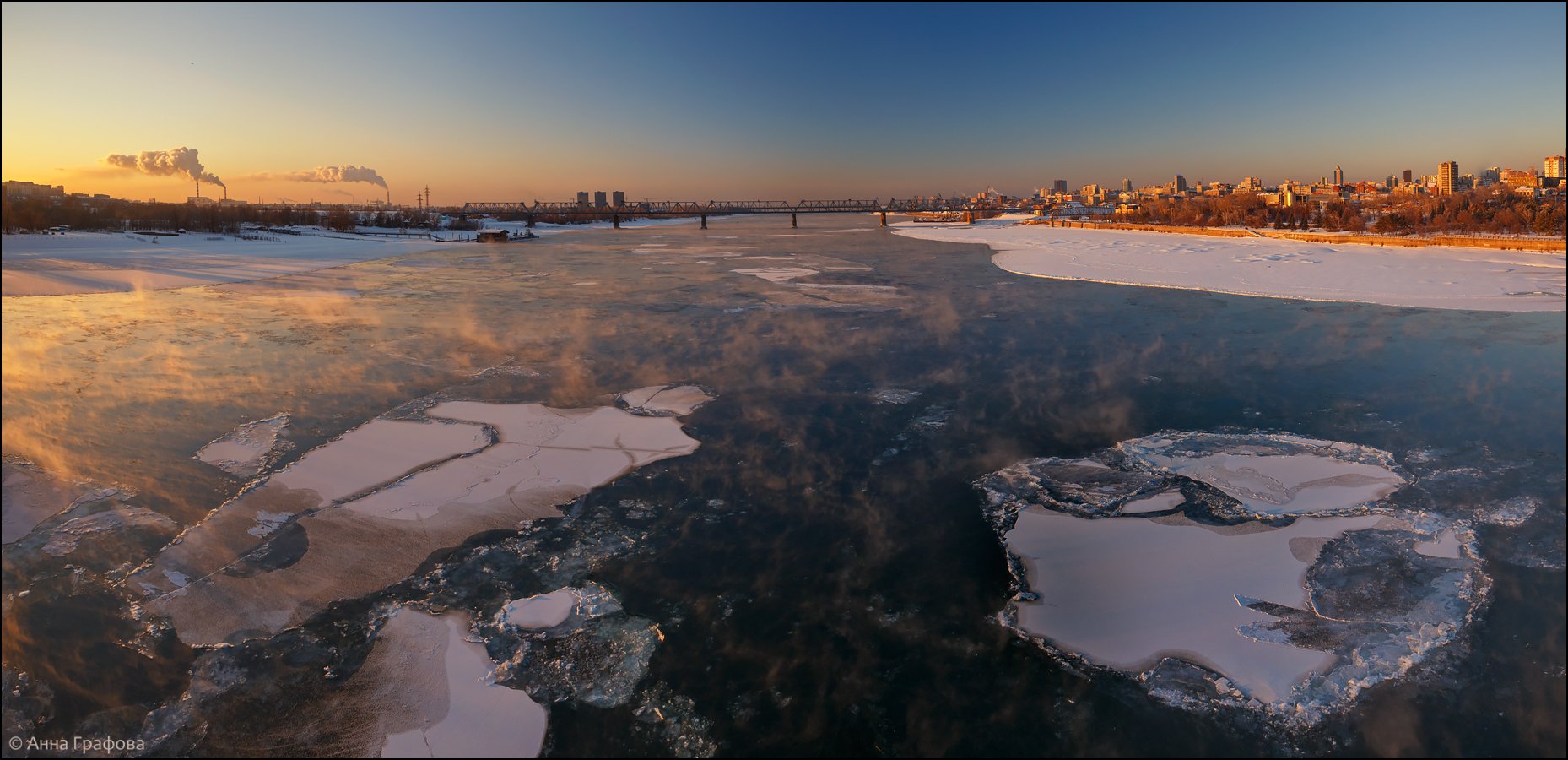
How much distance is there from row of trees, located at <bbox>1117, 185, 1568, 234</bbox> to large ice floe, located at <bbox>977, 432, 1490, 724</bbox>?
1824cm

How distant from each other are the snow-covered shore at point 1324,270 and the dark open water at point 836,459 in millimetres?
1210

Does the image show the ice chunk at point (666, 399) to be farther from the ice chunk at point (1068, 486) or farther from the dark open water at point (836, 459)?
the ice chunk at point (1068, 486)

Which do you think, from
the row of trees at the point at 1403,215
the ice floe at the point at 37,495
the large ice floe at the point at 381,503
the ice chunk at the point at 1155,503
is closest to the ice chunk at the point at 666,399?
the large ice floe at the point at 381,503

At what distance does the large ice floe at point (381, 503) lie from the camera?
4.07 meters

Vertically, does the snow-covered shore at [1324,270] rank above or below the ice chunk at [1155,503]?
above

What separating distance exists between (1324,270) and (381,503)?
21.5 meters

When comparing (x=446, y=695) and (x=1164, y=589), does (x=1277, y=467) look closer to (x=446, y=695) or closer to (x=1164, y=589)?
(x=1164, y=589)

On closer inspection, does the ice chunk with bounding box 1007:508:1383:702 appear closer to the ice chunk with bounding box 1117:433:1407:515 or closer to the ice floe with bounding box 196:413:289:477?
the ice chunk with bounding box 1117:433:1407:515

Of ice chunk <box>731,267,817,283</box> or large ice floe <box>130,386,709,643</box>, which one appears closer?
large ice floe <box>130,386,709,643</box>

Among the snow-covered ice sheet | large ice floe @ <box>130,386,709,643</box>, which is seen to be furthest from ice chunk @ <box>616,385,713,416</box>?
the snow-covered ice sheet

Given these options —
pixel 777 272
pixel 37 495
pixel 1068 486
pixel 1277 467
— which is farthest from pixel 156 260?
pixel 1277 467

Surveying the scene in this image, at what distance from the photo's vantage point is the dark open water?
10.5 ft

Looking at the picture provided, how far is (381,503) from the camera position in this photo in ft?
16.9

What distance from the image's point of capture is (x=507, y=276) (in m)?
23.5
